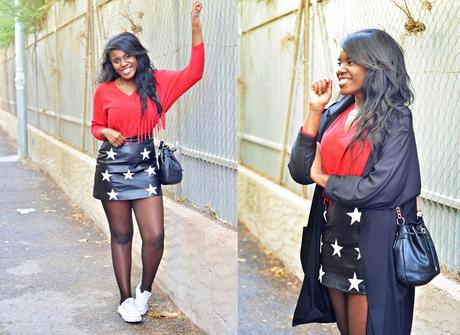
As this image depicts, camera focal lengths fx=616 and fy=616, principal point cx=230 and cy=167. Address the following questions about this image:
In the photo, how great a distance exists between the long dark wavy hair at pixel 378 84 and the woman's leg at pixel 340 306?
0.57 m

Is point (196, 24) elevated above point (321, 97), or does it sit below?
above

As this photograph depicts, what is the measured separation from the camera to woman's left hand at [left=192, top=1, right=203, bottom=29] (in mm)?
2385

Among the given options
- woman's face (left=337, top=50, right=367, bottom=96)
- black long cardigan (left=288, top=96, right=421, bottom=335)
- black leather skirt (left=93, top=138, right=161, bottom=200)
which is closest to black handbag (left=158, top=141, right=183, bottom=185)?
black leather skirt (left=93, top=138, right=161, bottom=200)

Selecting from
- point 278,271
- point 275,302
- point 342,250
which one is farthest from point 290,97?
point 342,250

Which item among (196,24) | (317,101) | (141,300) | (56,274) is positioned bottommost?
(141,300)

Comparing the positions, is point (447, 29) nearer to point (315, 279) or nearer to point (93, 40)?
point (315, 279)

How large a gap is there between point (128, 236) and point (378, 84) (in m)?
1.44

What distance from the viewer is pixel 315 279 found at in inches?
88.4

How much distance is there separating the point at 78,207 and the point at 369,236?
156 centimetres

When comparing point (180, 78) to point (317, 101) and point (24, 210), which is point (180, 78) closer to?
point (317, 101)

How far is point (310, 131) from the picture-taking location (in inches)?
82.7

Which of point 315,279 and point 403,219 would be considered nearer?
point 403,219

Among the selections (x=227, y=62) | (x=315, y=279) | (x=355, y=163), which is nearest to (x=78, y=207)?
(x=227, y=62)

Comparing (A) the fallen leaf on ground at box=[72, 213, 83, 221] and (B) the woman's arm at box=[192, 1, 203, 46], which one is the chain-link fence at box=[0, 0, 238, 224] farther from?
(A) the fallen leaf on ground at box=[72, 213, 83, 221]
